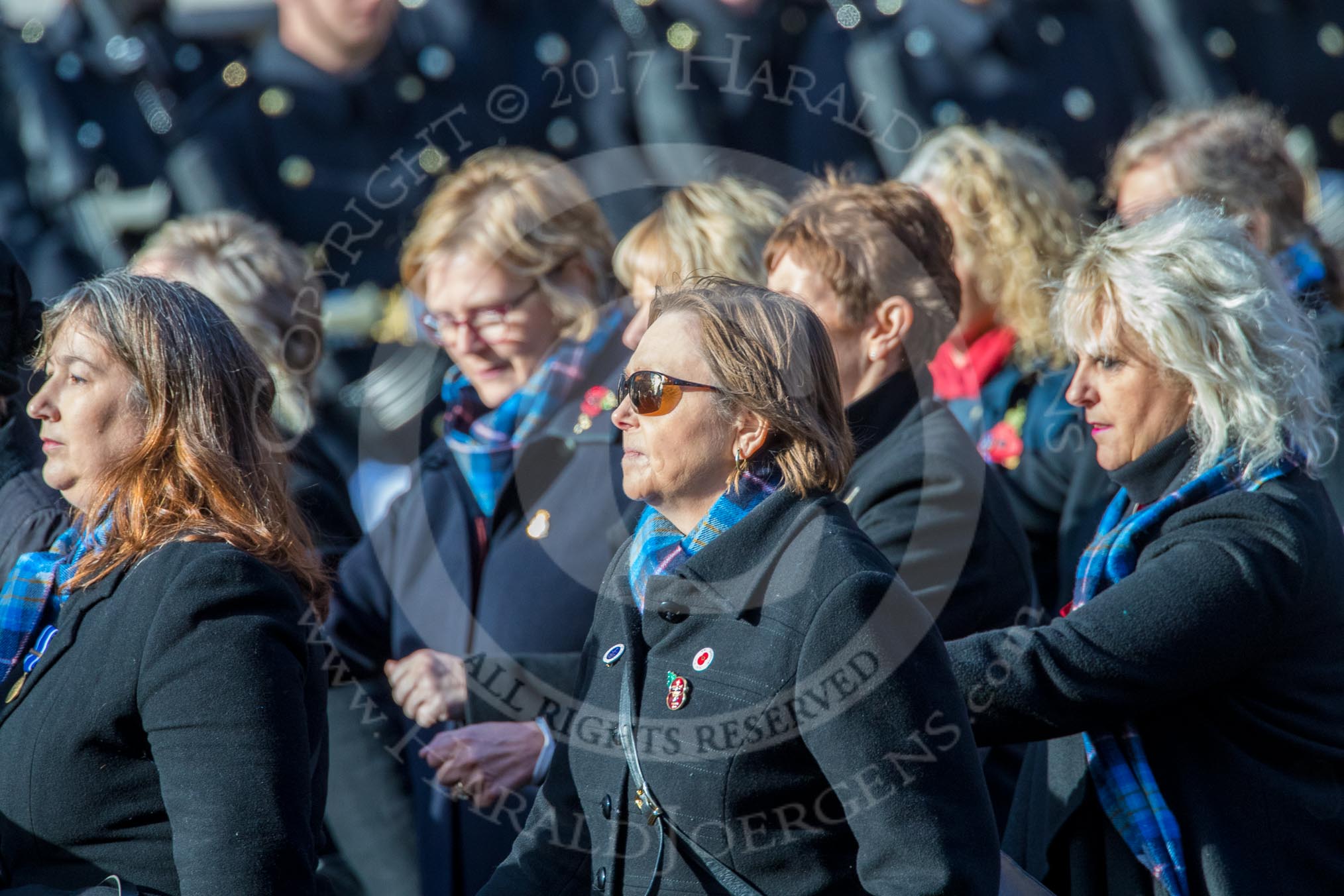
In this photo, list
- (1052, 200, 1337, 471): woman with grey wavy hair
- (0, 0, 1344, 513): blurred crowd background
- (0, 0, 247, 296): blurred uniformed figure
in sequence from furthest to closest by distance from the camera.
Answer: (0, 0, 247, 296): blurred uniformed figure, (0, 0, 1344, 513): blurred crowd background, (1052, 200, 1337, 471): woman with grey wavy hair

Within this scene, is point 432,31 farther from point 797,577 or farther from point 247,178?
point 797,577

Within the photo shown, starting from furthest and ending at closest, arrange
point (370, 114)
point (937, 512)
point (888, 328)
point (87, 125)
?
point (87, 125)
point (370, 114)
point (888, 328)
point (937, 512)

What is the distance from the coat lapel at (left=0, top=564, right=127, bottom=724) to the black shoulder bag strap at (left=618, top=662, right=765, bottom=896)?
70 cm

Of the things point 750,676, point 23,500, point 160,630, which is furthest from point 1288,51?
point 160,630

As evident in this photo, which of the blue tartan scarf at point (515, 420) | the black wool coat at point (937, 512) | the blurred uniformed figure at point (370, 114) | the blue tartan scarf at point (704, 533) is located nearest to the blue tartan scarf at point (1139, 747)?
the black wool coat at point (937, 512)

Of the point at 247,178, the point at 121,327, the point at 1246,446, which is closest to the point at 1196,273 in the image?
the point at 1246,446

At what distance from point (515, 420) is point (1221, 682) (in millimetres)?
1520

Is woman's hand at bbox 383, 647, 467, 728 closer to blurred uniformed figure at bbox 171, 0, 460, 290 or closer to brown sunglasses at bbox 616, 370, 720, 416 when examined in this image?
brown sunglasses at bbox 616, 370, 720, 416

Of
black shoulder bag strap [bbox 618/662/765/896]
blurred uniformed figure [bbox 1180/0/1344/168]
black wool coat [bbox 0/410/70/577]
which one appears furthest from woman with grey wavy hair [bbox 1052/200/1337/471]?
blurred uniformed figure [bbox 1180/0/1344/168]

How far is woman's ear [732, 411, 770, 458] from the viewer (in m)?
1.97

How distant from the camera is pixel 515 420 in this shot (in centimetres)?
303

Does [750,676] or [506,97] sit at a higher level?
[506,97]

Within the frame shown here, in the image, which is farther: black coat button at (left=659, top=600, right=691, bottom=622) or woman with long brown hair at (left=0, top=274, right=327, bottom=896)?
black coat button at (left=659, top=600, right=691, bottom=622)

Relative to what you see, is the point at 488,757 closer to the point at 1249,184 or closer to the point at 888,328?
the point at 888,328
